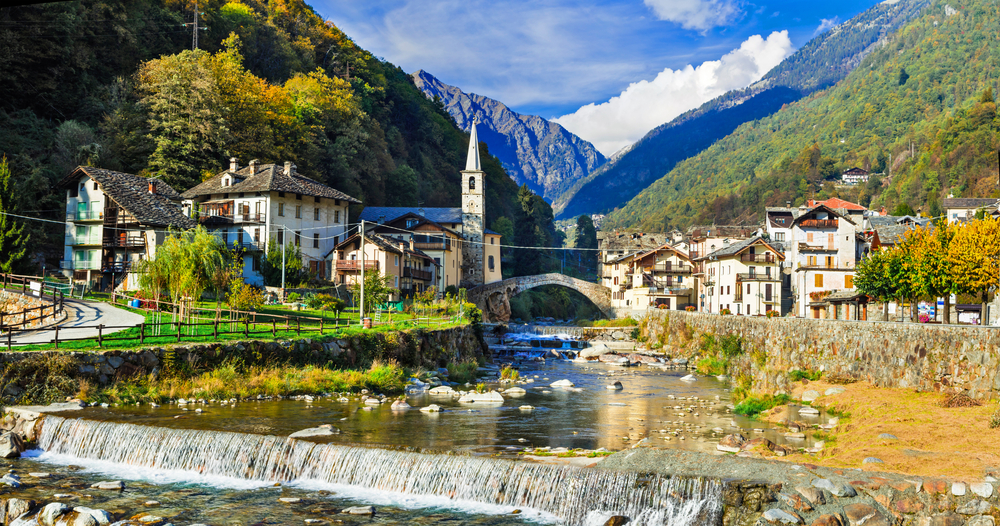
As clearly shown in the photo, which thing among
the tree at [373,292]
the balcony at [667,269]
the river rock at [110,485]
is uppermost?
the balcony at [667,269]

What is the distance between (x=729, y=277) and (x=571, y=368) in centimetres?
3310

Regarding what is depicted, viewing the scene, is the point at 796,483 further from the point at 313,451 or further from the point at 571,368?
the point at 571,368

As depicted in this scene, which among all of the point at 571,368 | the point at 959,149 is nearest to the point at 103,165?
the point at 571,368

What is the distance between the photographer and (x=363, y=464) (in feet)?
59.2

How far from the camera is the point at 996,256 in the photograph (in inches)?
1383

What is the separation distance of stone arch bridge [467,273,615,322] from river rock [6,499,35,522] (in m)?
76.9

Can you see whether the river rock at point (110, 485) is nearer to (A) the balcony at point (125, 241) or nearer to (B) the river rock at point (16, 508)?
(B) the river rock at point (16, 508)

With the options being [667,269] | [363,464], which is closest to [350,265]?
[667,269]

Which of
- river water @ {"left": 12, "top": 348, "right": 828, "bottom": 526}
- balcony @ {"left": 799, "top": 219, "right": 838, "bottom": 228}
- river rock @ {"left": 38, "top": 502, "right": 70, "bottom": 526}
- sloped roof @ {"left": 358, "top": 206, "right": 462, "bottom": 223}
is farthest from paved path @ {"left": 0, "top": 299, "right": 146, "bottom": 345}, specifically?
balcony @ {"left": 799, "top": 219, "right": 838, "bottom": 228}

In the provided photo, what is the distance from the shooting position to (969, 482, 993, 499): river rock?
14102 millimetres

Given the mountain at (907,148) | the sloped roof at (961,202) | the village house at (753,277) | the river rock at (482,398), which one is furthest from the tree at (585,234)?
the river rock at (482,398)

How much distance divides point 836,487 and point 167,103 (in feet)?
224

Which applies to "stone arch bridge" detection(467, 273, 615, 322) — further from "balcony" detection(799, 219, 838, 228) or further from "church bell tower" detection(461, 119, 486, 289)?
"balcony" detection(799, 219, 838, 228)

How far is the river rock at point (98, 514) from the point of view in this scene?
14.0 metres
